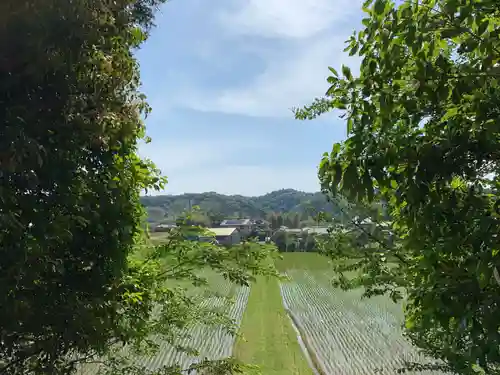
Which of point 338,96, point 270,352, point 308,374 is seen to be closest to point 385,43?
point 338,96

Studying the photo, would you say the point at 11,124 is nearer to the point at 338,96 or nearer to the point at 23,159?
the point at 23,159

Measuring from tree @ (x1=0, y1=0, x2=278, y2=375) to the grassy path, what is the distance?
274cm

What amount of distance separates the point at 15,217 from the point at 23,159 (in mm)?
172

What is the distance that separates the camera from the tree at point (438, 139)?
0.95m

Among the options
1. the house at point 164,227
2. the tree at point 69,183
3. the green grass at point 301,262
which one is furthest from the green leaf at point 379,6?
the green grass at point 301,262

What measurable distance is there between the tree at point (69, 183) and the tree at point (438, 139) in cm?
85

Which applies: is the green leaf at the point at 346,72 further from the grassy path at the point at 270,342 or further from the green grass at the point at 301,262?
the green grass at the point at 301,262

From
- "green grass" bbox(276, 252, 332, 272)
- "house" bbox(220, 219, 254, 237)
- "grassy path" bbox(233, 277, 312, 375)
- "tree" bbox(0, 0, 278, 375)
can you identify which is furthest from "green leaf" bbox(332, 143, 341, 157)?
"green grass" bbox(276, 252, 332, 272)

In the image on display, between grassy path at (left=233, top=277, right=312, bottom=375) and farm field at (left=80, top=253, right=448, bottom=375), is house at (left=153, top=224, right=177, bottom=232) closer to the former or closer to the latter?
farm field at (left=80, top=253, right=448, bottom=375)

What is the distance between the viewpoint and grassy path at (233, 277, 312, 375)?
650cm

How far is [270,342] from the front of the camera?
7.72 meters

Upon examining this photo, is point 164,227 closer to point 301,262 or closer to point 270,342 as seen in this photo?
point 270,342

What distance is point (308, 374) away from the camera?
643 centimetres

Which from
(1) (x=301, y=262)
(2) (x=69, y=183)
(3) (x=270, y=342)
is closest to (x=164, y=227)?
(2) (x=69, y=183)
